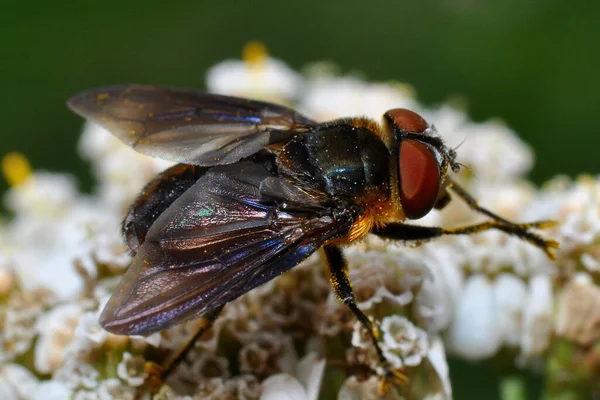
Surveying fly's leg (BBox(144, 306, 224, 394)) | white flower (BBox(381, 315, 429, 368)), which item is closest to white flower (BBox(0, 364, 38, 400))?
fly's leg (BBox(144, 306, 224, 394))

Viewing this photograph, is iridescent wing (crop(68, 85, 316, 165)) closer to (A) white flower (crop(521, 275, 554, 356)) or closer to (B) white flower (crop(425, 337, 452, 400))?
(B) white flower (crop(425, 337, 452, 400))

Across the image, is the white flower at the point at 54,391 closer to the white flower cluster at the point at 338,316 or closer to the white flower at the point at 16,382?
the white flower cluster at the point at 338,316

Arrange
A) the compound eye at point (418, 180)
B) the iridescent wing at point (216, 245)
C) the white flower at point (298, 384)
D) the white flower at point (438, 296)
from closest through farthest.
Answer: the iridescent wing at point (216, 245), the compound eye at point (418, 180), the white flower at point (298, 384), the white flower at point (438, 296)

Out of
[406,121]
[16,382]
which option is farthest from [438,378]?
[16,382]

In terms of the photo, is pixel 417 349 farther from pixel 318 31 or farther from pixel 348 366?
pixel 318 31

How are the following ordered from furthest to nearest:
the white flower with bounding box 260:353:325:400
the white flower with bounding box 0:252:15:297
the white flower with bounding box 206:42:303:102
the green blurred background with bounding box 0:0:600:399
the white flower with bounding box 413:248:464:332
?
the green blurred background with bounding box 0:0:600:399 → the white flower with bounding box 206:42:303:102 → the white flower with bounding box 0:252:15:297 → the white flower with bounding box 413:248:464:332 → the white flower with bounding box 260:353:325:400

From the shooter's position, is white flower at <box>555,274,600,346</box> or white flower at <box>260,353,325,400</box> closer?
white flower at <box>260,353,325,400</box>

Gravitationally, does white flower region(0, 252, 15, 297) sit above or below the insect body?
below

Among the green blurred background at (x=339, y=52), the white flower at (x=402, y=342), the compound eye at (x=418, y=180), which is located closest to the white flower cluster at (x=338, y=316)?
the white flower at (x=402, y=342)
